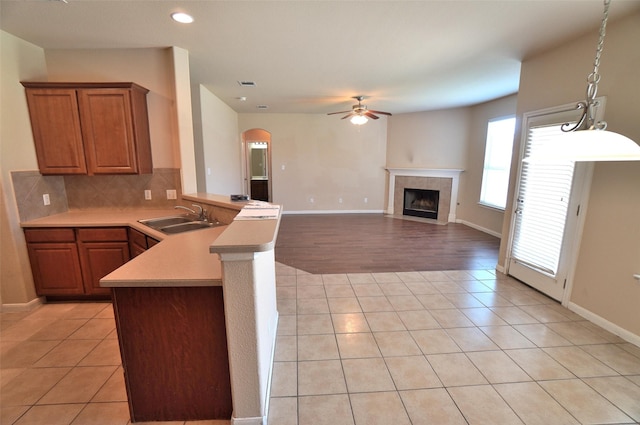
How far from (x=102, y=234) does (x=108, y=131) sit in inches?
41.1

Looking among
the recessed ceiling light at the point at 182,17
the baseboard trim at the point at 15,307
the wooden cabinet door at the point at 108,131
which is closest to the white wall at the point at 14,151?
the baseboard trim at the point at 15,307

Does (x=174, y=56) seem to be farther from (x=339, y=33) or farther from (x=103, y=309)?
(x=103, y=309)

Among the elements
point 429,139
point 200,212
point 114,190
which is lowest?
point 200,212

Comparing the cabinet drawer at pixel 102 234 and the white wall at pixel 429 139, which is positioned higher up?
the white wall at pixel 429 139

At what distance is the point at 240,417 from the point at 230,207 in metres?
1.53

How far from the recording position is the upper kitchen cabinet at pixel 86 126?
274cm

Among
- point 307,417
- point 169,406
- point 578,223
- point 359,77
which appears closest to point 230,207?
point 169,406

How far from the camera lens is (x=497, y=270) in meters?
3.77

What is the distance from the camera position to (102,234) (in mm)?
2756

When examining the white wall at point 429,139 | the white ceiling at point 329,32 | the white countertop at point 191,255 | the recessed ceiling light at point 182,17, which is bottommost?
the white countertop at point 191,255

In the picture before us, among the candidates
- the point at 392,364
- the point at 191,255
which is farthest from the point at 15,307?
the point at 392,364

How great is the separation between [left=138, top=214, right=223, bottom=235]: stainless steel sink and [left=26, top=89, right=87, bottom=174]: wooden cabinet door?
37.9 inches

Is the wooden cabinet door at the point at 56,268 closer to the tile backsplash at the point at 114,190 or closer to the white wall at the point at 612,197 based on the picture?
the tile backsplash at the point at 114,190

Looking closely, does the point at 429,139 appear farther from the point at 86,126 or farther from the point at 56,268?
the point at 56,268
